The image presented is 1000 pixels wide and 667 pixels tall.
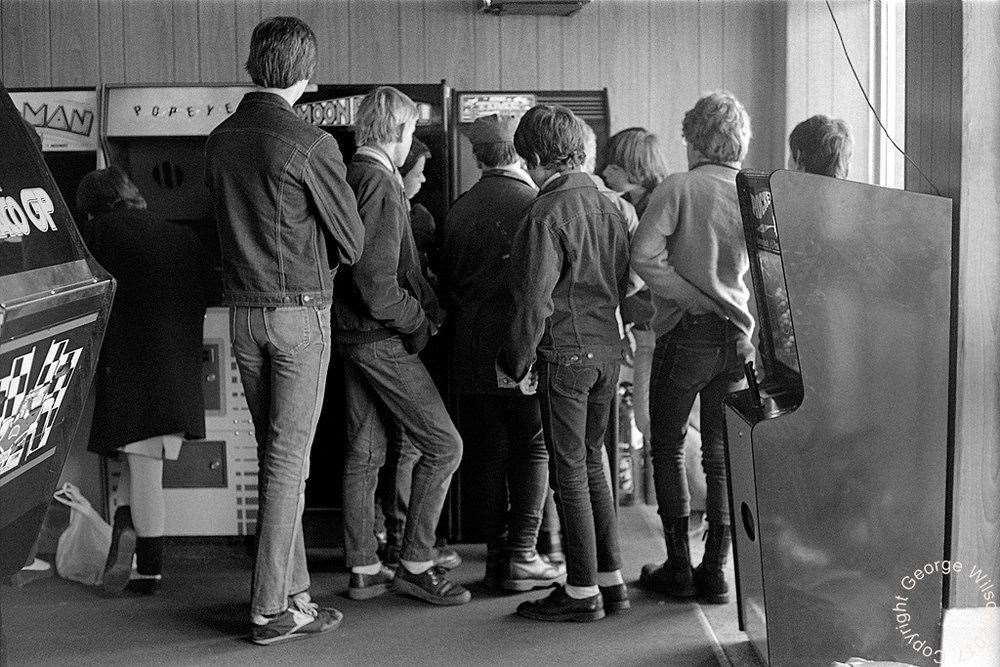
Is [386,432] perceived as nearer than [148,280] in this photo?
No

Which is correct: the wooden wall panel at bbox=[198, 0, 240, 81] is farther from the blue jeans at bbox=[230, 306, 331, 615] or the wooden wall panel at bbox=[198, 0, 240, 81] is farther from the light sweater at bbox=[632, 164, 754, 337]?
the light sweater at bbox=[632, 164, 754, 337]

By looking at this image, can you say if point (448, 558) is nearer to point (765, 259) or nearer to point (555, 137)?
point (555, 137)

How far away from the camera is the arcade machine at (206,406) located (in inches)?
145

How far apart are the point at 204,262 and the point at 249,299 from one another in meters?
0.67

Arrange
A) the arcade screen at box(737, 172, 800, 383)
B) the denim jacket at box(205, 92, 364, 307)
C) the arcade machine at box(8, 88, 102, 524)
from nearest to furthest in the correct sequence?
the arcade screen at box(737, 172, 800, 383) < the denim jacket at box(205, 92, 364, 307) < the arcade machine at box(8, 88, 102, 524)

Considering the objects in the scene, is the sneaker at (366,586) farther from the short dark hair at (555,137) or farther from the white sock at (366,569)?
the short dark hair at (555,137)

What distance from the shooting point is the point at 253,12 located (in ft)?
16.4

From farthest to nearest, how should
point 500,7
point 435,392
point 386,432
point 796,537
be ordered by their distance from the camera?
point 500,7 < point 386,432 < point 435,392 < point 796,537

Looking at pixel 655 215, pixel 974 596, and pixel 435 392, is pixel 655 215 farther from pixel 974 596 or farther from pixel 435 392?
pixel 974 596

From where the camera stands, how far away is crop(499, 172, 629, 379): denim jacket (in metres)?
2.88

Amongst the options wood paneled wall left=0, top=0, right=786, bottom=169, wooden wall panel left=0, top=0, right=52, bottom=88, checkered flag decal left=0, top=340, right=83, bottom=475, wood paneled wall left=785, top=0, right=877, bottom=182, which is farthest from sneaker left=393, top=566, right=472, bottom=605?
wooden wall panel left=0, top=0, right=52, bottom=88

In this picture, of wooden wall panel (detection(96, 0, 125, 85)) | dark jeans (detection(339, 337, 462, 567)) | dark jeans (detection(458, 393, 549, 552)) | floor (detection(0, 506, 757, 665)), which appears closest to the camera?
floor (detection(0, 506, 757, 665))

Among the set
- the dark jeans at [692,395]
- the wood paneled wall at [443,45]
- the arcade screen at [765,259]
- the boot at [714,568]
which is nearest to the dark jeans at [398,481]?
the dark jeans at [692,395]

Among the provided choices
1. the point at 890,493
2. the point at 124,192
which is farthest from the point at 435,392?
the point at 890,493
